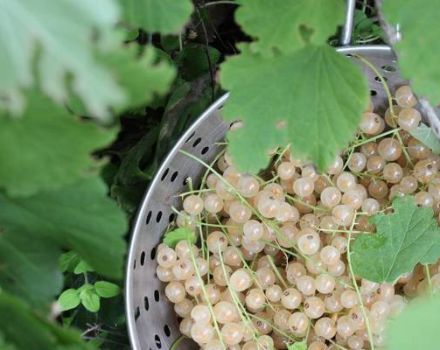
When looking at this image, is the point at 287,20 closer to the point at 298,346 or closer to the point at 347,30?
the point at 347,30

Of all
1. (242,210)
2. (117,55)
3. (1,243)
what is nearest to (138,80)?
(117,55)

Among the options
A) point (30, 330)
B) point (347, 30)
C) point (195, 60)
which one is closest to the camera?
point (30, 330)

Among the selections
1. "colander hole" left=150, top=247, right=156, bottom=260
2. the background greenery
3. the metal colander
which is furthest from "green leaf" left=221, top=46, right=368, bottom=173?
"colander hole" left=150, top=247, right=156, bottom=260

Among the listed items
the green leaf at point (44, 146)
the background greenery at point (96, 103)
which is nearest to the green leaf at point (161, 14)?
the background greenery at point (96, 103)

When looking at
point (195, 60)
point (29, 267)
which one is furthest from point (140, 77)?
point (195, 60)

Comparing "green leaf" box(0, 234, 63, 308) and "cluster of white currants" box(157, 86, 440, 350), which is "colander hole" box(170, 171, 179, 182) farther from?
"green leaf" box(0, 234, 63, 308)

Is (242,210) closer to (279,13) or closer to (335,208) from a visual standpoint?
(335,208)
